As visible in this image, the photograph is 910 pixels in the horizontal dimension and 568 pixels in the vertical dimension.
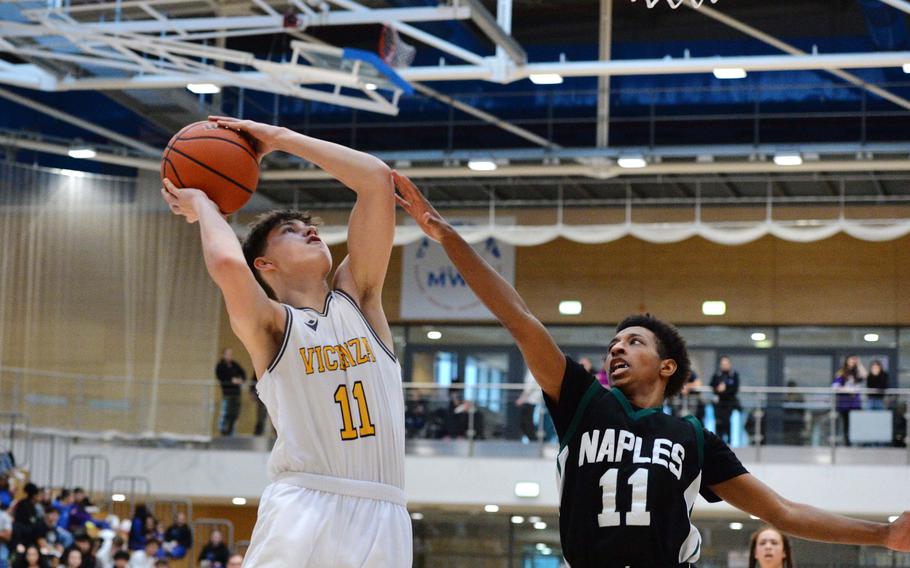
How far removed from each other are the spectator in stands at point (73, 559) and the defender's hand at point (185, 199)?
12909mm

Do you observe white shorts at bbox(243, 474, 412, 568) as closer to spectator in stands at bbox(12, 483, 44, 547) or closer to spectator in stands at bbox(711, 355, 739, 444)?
spectator in stands at bbox(12, 483, 44, 547)

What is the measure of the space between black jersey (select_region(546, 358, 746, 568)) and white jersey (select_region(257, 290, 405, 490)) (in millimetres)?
635

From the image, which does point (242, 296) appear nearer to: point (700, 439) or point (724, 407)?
point (700, 439)

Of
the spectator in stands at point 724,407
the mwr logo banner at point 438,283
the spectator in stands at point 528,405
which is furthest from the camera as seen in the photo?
the mwr logo banner at point 438,283

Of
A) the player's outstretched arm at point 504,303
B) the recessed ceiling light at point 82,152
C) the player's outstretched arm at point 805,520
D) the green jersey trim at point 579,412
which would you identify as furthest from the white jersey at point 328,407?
the recessed ceiling light at point 82,152

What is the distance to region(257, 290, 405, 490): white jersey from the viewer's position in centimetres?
425

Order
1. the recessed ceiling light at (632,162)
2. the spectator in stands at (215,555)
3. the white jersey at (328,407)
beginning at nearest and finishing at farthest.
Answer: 1. the white jersey at (328,407)
2. the spectator in stands at (215,555)
3. the recessed ceiling light at (632,162)

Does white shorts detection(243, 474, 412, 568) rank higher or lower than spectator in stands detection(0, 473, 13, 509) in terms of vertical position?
higher

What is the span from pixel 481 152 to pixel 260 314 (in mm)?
19611

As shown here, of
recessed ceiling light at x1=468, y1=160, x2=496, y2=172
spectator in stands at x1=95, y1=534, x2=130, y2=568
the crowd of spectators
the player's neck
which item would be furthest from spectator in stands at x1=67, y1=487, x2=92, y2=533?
the player's neck

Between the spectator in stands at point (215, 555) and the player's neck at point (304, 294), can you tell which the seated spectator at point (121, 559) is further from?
the player's neck at point (304, 294)

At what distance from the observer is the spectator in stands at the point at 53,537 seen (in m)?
17.6

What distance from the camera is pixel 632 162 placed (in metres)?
22.5

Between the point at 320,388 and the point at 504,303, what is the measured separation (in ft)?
2.39
